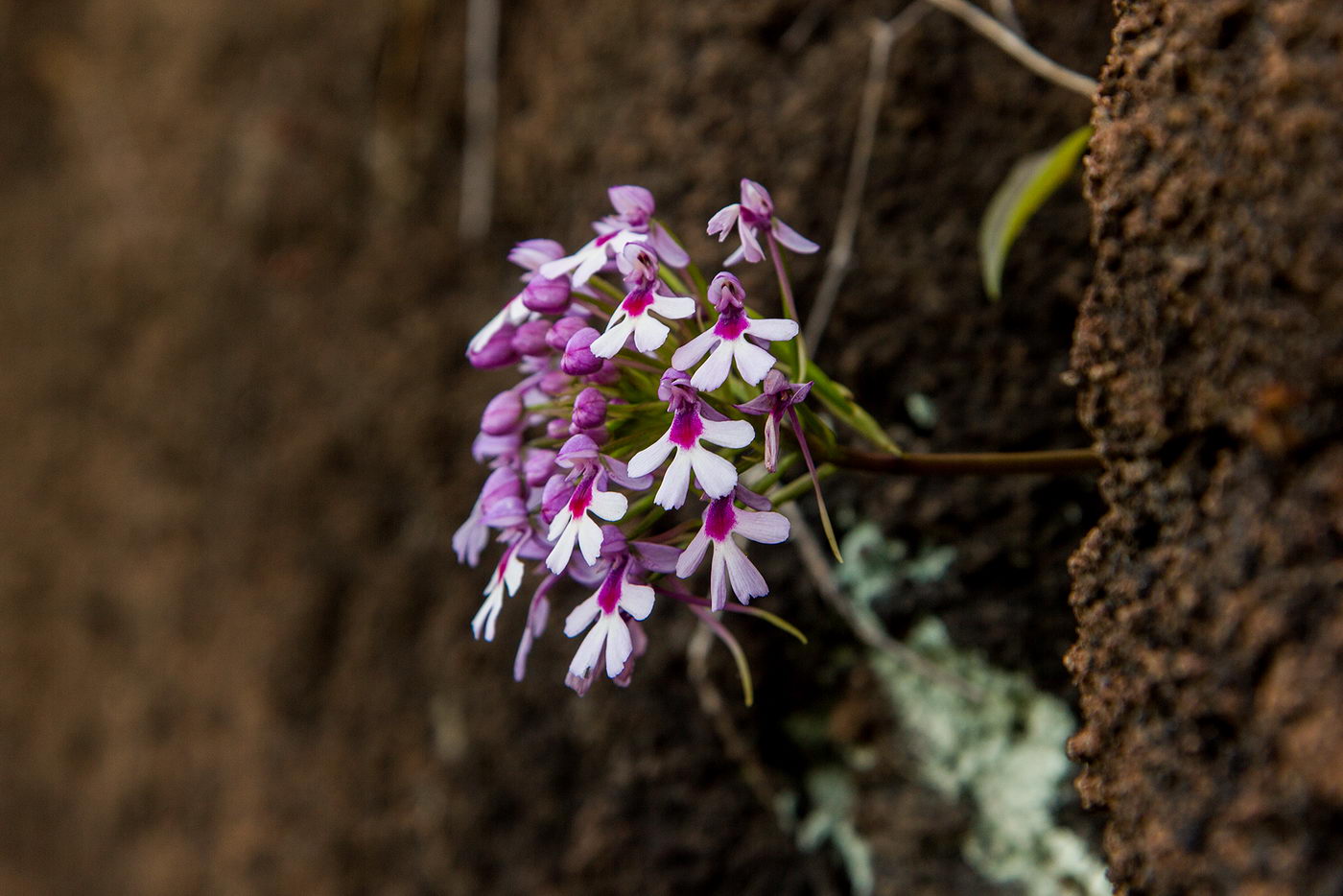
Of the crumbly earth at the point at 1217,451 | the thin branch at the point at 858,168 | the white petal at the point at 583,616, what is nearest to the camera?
the crumbly earth at the point at 1217,451

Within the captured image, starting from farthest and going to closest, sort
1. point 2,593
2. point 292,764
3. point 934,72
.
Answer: point 2,593 < point 292,764 < point 934,72

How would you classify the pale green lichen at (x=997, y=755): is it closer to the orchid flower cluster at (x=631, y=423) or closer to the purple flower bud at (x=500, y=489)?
the orchid flower cluster at (x=631, y=423)

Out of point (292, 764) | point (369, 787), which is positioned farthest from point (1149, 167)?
point (292, 764)

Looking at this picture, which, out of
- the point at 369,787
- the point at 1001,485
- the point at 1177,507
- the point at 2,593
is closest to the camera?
the point at 1177,507

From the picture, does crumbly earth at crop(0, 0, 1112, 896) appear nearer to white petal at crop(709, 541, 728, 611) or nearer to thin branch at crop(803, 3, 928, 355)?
thin branch at crop(803, 3, 928, 355)

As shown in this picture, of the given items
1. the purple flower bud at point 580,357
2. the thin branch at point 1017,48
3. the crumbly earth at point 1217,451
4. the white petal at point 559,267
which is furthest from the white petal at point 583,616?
the thin branch at point 1017,48

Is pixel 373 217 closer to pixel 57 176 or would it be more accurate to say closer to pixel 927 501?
pixel 927 501

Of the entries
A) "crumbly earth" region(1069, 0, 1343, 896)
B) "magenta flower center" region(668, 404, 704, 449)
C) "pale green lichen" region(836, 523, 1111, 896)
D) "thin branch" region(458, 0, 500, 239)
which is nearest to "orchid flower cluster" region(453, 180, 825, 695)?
"magenta flower center" region(668, 404, 704, 449)

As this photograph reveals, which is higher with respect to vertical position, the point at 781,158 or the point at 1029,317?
the point at 781,158
